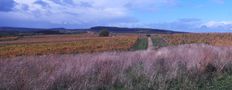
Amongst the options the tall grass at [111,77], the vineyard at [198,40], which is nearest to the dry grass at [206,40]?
the vineyard at [198,40]

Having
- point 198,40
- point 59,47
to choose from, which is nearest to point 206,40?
point 198,40

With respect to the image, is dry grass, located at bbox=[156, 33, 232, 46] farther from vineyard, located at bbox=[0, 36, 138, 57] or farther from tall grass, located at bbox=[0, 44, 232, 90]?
tall grass, located at bbox=[0, 44, 232, 90]

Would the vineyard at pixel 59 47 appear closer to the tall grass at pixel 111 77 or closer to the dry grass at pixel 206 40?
the dry grass at pixel 206 40

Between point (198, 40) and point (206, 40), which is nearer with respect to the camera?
point (206, 40)

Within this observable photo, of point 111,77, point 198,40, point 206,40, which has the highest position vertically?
point 111,77

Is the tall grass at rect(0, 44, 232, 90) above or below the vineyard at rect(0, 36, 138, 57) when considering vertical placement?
above

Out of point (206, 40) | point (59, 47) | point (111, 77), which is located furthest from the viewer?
point (206, 40)

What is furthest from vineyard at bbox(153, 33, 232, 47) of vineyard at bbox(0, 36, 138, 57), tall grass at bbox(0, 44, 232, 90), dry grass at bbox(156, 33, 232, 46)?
tall grass at bbox(0, 44, 232, 90)

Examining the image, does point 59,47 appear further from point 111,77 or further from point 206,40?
point 111,77

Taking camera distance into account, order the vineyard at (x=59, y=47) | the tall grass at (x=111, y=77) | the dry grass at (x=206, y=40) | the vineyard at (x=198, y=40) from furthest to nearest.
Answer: the vineyard at (x=198, y=40) < the dry grass at (x=206, y=40) < the vineyard at (x=59, y=47) < the tall grass at (x=111, y=77)

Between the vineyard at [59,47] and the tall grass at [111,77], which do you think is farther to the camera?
the vineyard at [59,47]

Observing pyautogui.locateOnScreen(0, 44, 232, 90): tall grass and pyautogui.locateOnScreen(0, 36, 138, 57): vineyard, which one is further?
pyautogui.locateOnScreen(0, 36, 138, 57): vineyard

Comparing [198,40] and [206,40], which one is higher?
[206,40]

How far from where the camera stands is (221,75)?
13344 mm
